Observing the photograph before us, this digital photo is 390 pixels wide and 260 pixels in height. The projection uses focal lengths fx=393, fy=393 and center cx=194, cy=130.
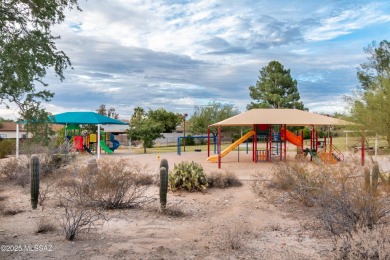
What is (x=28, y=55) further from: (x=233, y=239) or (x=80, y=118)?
(x=80, y=118)

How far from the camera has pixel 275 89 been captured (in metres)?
50.4

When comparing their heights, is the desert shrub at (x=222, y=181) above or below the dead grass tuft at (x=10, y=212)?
above

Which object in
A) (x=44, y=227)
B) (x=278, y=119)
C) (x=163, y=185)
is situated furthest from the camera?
(x=278, y=119)

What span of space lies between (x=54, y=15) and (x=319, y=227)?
622 cm

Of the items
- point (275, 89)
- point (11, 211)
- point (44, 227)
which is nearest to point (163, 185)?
point (44, 227)

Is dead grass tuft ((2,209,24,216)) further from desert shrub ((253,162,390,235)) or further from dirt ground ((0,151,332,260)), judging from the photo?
desert shrub ((253,162,390,235))

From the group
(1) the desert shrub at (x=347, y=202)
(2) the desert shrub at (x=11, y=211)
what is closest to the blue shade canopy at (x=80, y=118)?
(2) the desert shrub at (x=11, y=211)

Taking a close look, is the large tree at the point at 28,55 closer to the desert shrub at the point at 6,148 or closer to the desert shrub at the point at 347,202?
the desert shrub at the point at 347,202

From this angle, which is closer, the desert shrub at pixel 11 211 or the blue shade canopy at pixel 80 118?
the desert shrub at pixel 11 211

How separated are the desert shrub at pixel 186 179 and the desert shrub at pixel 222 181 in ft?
1.64

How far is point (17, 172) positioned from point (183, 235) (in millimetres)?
9666

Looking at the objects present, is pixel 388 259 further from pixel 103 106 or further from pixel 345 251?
pixel 103 106

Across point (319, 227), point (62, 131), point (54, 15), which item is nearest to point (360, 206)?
point (319, 227)

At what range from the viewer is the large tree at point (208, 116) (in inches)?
2077
